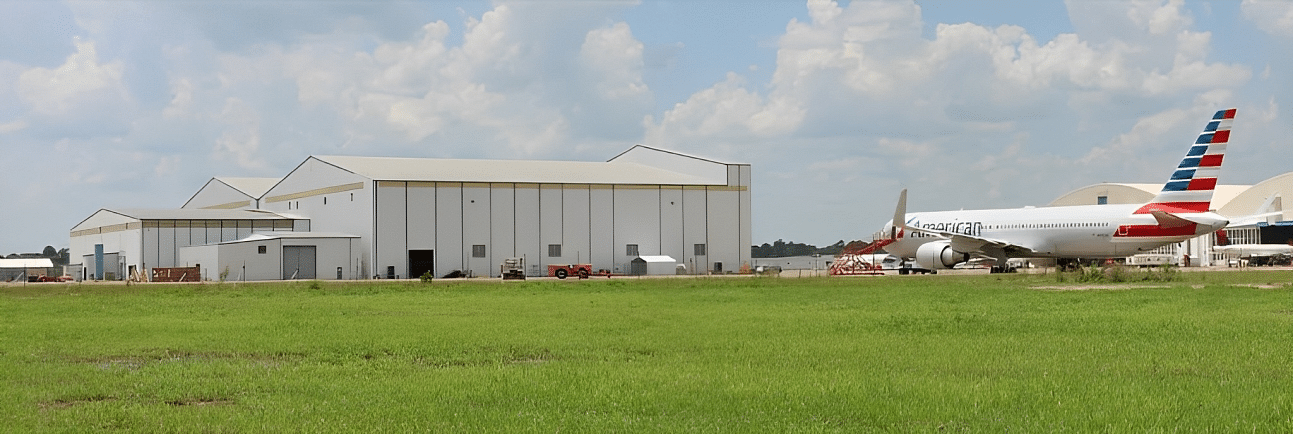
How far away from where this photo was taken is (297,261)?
73.3 metres

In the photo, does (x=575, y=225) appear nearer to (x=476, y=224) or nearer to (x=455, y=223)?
(x=476, y=224)

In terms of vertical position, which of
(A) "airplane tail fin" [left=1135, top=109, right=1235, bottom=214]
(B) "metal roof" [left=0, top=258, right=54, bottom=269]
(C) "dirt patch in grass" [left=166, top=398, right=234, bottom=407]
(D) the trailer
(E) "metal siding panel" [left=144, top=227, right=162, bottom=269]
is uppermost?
(A) "airplane tail fin" [left=1135, top=109, right=1235, bottom=214]

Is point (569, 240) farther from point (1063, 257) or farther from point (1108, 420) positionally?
point (1108, 420)

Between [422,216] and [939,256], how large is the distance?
3113 centimetres

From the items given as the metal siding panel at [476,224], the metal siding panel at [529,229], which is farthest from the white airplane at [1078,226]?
the metal siding panel at [476,224]

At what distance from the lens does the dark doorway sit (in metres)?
74.5

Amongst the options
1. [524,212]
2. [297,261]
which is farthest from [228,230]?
[524,212]

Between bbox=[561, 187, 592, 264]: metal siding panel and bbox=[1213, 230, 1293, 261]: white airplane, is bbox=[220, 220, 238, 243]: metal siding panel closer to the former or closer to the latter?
bbox=[561, 187, 592, 264]: metal siding panel

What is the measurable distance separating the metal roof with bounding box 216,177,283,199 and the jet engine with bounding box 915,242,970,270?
59705 mm

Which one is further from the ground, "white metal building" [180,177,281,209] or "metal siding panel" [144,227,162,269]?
"white metal building" [180,177,281,209]

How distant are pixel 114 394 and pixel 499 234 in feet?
208

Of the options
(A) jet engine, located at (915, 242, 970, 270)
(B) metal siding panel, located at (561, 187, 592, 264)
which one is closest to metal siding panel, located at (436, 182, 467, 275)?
(B) metal siding panel, located at (561, 187, 592, 264)

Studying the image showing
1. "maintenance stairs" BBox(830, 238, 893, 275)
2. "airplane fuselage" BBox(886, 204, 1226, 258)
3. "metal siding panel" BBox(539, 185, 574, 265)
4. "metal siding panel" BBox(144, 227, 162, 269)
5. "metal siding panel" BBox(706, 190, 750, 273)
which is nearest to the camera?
"airplane fuselage" BBox(886, 204, 1226, 258)

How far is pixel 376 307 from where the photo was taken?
32.6m
